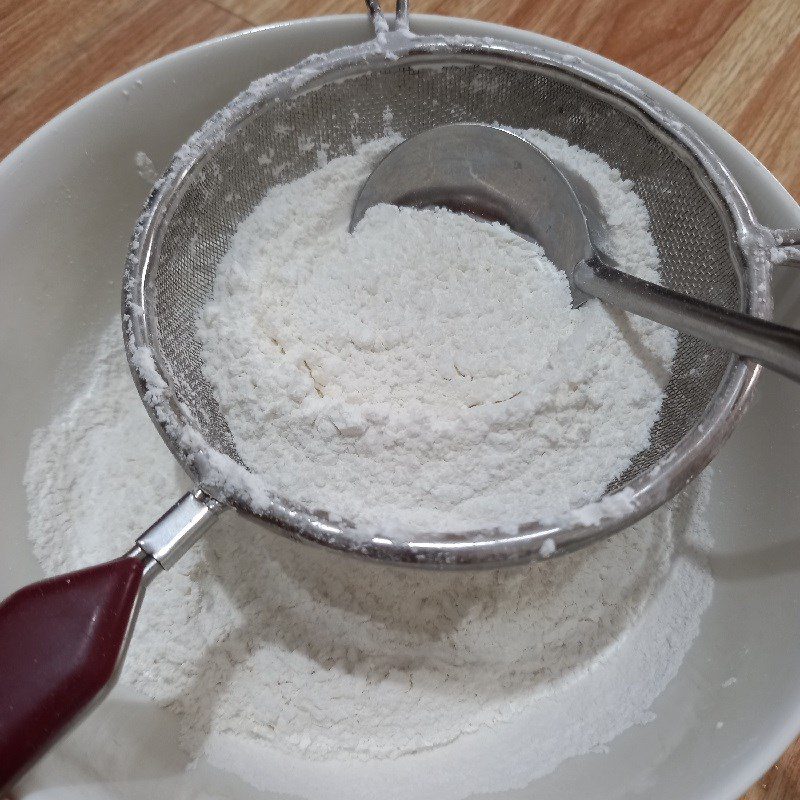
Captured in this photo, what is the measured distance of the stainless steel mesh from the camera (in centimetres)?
63

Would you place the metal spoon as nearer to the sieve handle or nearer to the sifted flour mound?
the sifted flour mound

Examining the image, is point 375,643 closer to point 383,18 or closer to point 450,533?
point 450,533

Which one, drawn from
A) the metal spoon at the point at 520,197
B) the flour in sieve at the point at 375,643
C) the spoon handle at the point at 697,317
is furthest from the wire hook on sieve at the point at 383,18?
the flour in sieve at the point at 375,643

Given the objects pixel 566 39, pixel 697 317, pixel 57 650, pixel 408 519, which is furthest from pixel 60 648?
pixel 566 39

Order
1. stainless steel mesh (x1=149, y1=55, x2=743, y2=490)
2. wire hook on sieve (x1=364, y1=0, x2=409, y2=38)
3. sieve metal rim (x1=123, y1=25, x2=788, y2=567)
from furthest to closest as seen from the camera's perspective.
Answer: wire hook on sieve (x1=364, y1=0, x2=409, y2=38) < stainless steel mesh (x1=149, y1=55, x2=743, y2=490) < sieve metal rim (x1=123, y1=25, x2=788, y2=567)

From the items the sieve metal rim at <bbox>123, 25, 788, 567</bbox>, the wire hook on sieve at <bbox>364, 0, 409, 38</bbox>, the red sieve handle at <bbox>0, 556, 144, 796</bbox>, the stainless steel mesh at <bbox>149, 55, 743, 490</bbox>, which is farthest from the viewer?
the wire hook on sieve at <bbox>364, 0, 409, 38</bbox>

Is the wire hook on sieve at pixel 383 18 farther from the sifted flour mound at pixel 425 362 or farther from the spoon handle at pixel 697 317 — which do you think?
the spoon handle at pixel 697 317

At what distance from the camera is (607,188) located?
701 millimetres

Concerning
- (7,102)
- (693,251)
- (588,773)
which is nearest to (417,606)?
(588,773)

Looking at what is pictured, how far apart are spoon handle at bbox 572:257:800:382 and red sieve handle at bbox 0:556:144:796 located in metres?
0.45

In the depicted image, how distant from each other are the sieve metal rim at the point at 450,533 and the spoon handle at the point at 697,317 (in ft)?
0.19

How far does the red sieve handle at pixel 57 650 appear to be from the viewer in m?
0.41

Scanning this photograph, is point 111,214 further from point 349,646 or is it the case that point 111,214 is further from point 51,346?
point 349,646

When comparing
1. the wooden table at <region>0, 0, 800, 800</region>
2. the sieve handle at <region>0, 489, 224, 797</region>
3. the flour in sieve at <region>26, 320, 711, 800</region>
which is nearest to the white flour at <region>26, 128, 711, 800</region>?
the flour in sieve at <region>26, 320, 711, 800</region>
